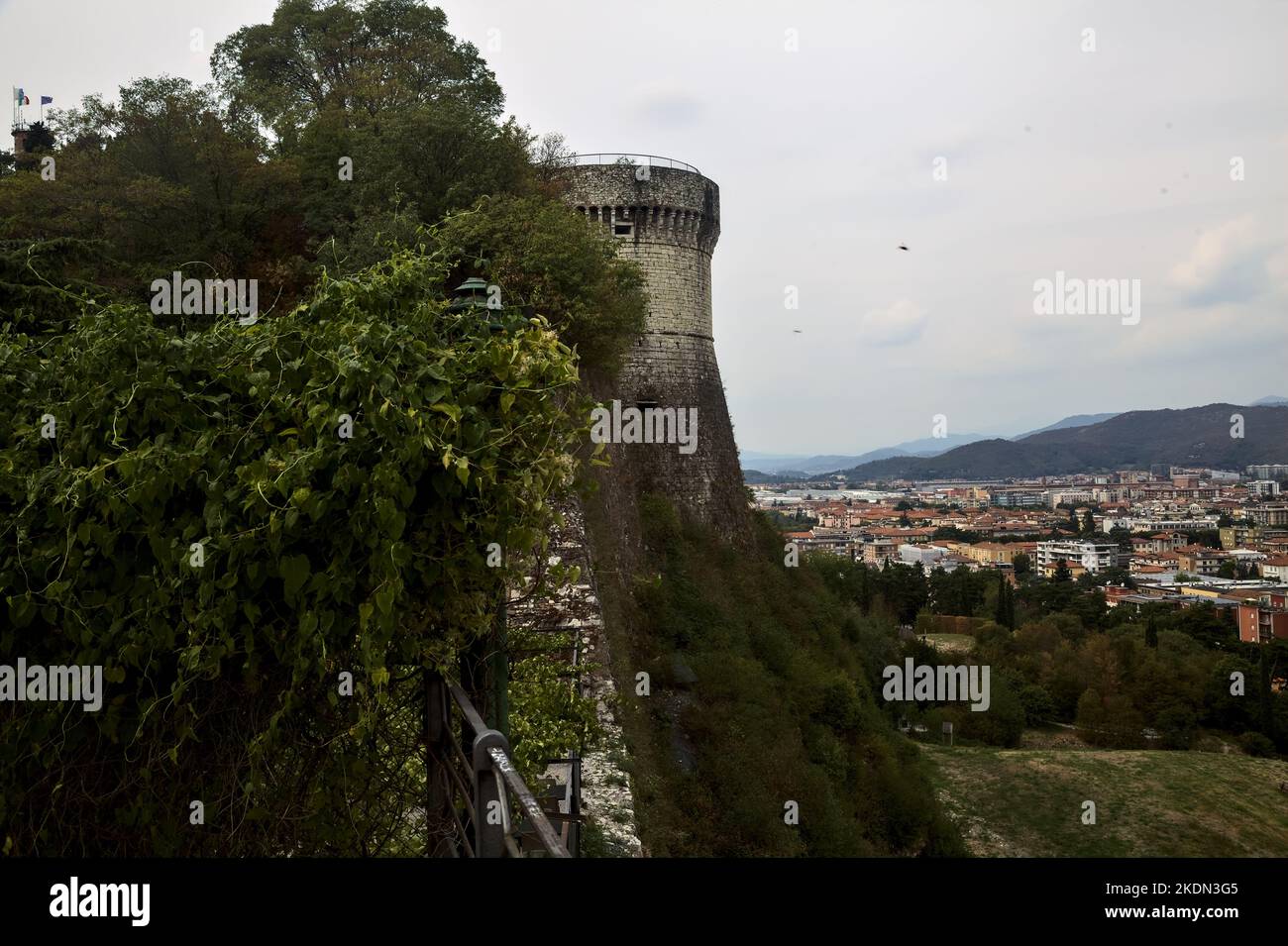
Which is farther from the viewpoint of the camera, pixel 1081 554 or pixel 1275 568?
pixel 1081 554

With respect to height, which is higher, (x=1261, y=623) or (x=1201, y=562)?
(x=1201, y=562)

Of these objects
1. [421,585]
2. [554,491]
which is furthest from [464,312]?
[421,585]

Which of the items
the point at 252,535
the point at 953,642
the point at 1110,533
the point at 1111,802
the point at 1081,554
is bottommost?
the point at 1111,802

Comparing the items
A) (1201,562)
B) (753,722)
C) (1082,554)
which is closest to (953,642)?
(1201,562)

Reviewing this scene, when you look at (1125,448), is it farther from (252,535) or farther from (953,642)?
A: (252,535)

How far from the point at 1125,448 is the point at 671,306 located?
8203 centimetres

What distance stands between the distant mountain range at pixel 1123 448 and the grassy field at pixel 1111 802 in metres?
34.8

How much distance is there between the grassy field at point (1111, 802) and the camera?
32.8 m

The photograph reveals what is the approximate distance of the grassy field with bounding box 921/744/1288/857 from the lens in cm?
3278

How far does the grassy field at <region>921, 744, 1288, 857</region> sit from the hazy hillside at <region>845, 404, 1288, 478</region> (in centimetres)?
3847

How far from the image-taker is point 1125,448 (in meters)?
90.2

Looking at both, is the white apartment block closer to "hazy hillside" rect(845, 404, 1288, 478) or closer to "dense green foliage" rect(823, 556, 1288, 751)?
"dense green foliage" rect(823, 556, 1288, 751)

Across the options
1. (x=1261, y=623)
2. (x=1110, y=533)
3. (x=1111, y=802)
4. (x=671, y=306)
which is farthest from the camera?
(x=1110, y=533)
